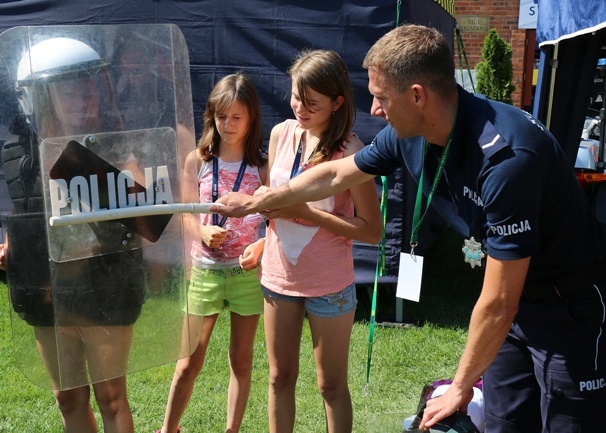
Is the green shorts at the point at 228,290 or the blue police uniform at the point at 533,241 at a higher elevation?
the blue police uniform at the point at 533,241

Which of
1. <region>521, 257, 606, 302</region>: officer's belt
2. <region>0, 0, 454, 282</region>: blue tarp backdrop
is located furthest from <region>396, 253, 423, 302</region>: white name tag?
<region>0, 0, 454, 282</region>: blue tarp backdrop

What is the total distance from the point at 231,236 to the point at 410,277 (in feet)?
2.60

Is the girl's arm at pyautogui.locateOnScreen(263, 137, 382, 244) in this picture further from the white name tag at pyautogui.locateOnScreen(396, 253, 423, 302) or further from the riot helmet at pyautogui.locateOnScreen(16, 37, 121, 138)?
the riot helmet at pyautogui.locateOnScreen(16, 37, 121, 138)

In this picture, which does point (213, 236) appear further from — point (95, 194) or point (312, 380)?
point (312, 380)

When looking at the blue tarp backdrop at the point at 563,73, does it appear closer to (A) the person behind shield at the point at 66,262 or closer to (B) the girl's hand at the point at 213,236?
(B) the girl's hand at the point at 213,236

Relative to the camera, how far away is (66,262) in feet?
6.81

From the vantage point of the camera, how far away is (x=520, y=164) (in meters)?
1.85

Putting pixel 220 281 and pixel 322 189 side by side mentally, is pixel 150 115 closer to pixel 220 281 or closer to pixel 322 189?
pixel 322 189

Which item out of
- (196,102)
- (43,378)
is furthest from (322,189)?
(196,102)

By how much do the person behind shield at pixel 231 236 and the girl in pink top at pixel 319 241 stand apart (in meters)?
0.20

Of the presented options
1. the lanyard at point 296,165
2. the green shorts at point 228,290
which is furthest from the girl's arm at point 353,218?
the green shorts at point 228,290

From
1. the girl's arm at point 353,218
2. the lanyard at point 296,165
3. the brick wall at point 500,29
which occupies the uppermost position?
the lanyard at point 296,165

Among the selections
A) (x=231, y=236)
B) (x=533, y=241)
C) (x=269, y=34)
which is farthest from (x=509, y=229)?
(x=269, y=34)

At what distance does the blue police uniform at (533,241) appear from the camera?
1880mm
